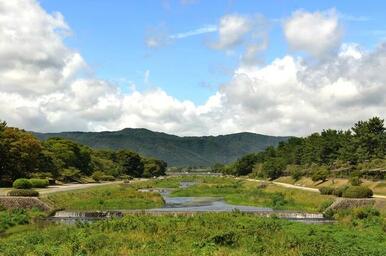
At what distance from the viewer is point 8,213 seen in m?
52.0

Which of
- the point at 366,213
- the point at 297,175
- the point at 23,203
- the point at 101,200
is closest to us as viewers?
the point at 366,213

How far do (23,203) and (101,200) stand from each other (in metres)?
13.7

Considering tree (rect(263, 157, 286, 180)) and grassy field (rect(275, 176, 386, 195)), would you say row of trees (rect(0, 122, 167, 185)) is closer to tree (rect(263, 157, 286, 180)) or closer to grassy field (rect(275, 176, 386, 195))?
grassy field (rect(275, 176, 386, 195))

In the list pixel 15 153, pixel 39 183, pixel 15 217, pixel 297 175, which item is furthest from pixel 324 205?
pixel 297 175

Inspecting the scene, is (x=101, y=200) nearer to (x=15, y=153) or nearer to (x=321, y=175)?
(x=15, y=153)

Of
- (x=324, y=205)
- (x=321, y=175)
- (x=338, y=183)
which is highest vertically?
(x=321, y=175)

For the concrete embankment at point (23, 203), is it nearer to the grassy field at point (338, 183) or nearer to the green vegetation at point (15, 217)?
the green vegetation at point (15, 217)

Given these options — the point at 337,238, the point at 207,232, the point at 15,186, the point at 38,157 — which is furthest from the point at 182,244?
the point at 38,157

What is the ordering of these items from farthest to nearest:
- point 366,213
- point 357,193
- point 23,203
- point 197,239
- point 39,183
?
point 39,183
point 357,193
point 23,203
point 366,213
point 197,239

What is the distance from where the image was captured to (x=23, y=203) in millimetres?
57344

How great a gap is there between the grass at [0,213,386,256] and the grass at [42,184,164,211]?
21482mm

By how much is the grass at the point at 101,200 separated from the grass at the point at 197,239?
21.5m

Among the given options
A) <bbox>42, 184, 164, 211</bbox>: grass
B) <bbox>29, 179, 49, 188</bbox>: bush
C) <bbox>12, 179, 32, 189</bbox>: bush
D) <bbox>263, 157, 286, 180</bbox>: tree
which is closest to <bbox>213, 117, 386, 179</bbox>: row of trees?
<bbox>263, 157, 286, 180</bbox>: tree

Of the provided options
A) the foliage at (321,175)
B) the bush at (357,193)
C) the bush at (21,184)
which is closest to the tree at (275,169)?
the foliage at (321,175)
